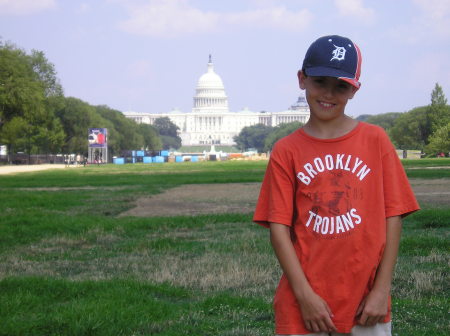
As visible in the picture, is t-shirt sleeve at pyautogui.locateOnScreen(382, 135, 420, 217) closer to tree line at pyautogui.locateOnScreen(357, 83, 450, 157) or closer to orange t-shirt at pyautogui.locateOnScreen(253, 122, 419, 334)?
orange t-shirt at pyautogui.locateOnScreen(253, 122, 419, 334)

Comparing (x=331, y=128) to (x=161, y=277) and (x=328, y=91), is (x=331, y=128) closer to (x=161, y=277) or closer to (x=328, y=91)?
(x=328, y=91)

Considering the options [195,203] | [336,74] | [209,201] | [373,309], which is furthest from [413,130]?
[373,309]

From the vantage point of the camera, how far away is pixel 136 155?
121 meters

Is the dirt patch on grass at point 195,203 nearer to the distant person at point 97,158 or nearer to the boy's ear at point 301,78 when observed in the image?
the boy's ear at point 301,78

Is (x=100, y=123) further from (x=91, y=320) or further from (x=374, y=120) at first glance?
(x=91, y=320)

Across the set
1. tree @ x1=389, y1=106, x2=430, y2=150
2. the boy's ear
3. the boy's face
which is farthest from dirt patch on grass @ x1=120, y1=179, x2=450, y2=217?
tree @ x1=389, y1=106, x2=430, y2=150

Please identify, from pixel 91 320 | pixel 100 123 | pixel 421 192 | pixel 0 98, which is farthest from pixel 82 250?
pixel 100 123

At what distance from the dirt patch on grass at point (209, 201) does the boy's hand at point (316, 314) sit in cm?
1571

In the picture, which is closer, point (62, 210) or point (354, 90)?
point (354, 90)

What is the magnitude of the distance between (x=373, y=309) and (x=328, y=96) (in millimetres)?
883

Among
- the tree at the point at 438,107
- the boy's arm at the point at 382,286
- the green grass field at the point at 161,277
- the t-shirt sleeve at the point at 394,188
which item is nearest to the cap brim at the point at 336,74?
the t-shirt sleeve at the point at 394,188

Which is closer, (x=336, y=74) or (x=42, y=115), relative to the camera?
(x=336, y=74)

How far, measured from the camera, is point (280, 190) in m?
3.69

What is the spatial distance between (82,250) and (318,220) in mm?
9152
